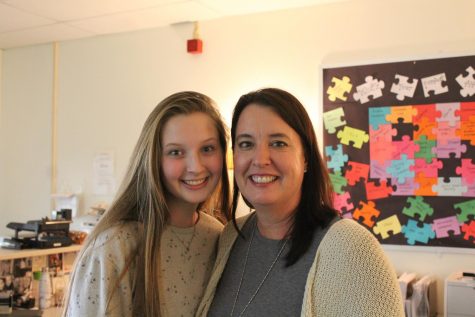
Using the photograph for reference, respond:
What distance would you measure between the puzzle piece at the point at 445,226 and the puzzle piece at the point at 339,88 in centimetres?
95

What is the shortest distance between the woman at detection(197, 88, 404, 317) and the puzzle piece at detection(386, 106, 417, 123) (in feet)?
6.04

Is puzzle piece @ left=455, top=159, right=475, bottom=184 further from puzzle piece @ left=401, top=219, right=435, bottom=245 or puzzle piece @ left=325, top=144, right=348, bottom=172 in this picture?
puzzle piece @ left=325, top=144, right=348, bottom=172

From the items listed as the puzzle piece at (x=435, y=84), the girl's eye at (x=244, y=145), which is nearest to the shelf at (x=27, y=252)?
the girl's eye at (x=244, y=145)

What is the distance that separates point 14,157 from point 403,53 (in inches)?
143

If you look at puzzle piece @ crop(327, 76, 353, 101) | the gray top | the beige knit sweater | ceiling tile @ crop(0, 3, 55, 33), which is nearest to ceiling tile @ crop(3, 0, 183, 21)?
ceiling tile @ crop(0, 3, 55, 33)

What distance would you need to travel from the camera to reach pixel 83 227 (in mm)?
4000

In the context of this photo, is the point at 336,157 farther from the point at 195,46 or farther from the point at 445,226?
the point at 195,46

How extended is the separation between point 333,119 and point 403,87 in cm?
47

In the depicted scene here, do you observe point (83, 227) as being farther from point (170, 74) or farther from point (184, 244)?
point (184, 244)

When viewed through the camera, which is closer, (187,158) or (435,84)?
(187,158)

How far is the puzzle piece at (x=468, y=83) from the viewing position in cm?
300

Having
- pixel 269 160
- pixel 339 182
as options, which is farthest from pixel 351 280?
pixel 339 182

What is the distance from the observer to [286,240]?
1457 millimetres

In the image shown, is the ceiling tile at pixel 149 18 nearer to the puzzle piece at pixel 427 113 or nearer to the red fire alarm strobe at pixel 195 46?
the red fire alarm strobe at pixel 195 46
